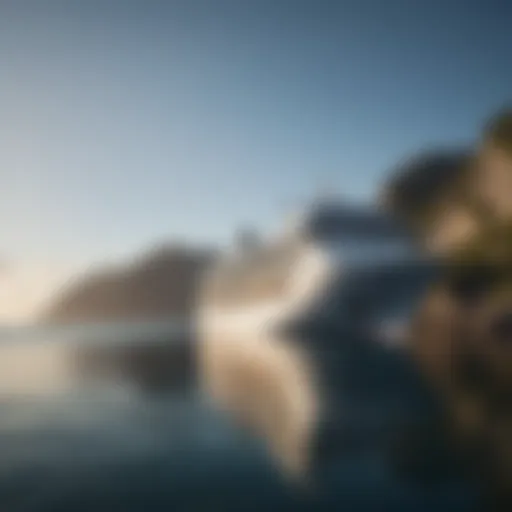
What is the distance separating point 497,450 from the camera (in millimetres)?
1686

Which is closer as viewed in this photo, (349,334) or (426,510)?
(426,510)

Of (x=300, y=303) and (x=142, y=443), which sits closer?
(x=142, y=443)

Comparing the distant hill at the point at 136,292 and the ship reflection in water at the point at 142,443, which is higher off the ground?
the distant hill at the point at 136,292

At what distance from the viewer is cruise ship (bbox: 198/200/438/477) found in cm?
204

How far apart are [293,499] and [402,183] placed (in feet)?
4.02

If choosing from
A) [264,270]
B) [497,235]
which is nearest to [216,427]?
[264,270]

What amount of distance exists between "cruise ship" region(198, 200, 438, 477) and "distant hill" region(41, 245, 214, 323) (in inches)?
3.6

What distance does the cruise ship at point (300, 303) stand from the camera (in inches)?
80.3

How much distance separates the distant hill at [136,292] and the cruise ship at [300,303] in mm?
92

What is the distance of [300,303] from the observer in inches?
85.8

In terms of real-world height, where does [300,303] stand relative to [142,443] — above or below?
above

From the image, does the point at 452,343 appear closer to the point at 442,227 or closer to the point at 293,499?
the point at 442,227

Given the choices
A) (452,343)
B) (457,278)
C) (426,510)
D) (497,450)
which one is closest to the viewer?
(426,510)

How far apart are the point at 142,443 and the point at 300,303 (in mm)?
832
